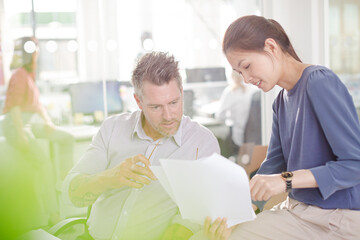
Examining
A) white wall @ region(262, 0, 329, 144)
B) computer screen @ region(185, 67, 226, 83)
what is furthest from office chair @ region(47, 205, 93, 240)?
computer screen @ region(185, 67, 226, 83)

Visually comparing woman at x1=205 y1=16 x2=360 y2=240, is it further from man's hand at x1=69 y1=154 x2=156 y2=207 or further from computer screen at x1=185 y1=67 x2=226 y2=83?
computer screen at x1=185 y1=67 x2=226 y2=83

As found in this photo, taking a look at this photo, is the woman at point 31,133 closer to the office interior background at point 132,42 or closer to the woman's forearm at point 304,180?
the office interior background at point 132,42

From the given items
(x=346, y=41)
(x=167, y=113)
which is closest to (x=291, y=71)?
(x=167, y=113)

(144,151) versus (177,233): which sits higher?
(144,151)

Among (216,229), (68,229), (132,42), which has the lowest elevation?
(68,229)

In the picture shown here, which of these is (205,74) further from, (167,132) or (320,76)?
(320,76)

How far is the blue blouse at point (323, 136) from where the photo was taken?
120cm

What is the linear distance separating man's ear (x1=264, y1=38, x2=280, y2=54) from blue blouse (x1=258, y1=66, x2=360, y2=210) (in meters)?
0.12

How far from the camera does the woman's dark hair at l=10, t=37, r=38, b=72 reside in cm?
307

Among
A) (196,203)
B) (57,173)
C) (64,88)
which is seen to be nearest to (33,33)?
(64,88)

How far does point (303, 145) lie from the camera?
4.30 ft

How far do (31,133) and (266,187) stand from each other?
8.31 ft

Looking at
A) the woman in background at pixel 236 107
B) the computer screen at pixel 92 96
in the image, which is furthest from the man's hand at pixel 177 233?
the woman in background at pixel 236 107

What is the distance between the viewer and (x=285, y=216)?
4.46ft
